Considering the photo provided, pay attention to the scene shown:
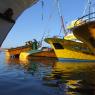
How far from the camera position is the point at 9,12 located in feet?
22.2

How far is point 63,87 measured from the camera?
1009cm

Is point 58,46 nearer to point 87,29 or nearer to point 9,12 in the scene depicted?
point 87,29

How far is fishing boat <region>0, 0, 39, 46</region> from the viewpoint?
652 cm

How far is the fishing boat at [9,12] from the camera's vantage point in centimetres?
652

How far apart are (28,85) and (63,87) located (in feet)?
4.55

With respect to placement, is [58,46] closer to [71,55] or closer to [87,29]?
[71,55]

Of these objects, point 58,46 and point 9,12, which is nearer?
point 9,12

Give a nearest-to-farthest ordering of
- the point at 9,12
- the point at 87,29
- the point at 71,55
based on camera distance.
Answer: the point at 9,12 < the point at 87,29 < the point at 71,55

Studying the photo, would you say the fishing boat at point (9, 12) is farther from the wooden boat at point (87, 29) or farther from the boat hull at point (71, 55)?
the boat hull at point (71, 55)

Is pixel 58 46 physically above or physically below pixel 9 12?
above

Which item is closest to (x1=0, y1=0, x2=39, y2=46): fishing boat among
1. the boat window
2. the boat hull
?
the boat hull

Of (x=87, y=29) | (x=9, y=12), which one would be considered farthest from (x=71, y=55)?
(x=9, y=12)

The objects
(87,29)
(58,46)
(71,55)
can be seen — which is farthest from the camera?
(58,46)

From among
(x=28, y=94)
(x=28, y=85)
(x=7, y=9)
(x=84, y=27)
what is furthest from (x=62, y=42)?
(x=7, y=9)
